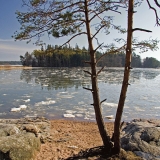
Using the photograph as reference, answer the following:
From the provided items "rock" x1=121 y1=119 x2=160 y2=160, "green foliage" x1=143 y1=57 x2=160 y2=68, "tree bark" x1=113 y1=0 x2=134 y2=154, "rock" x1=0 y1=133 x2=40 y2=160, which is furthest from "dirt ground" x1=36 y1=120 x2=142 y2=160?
"green foliage" x1=143 y1=57 x2=160 y2=68

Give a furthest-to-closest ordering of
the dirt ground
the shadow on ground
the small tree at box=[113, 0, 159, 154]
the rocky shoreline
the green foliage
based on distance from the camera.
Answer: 1. the green foliage
2. the dirt ground
3. the rocky shoreline
4. the shadow on ground
5. the small tree at box=[113, 0, 159, 154]

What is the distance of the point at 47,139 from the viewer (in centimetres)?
687

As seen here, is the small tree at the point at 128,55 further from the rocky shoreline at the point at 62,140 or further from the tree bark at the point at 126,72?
the rocky shoreline at the point at 62,140

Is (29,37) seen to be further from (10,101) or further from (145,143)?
A: (10,101)

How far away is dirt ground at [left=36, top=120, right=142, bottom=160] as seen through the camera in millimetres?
5667

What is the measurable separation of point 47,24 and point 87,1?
1.15 metres


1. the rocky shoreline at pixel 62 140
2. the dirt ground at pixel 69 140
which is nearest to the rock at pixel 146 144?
the rocky shoreline at pixel 62 140

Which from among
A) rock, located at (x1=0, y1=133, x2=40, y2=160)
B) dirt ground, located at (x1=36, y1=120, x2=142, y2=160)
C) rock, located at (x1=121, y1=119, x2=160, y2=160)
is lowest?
dirt ground, located at (x1=36, y1=120, x2=142, y2=160)

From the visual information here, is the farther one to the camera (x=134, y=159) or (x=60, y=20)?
(x=60, y=20)

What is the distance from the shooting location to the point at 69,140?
22.9 feet

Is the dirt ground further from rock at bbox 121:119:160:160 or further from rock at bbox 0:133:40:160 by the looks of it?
rock at bbox 121:119:160:160

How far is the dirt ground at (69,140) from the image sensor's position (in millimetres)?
5667

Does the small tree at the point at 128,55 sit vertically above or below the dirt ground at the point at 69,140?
above

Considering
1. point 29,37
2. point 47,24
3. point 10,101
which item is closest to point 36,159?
point 29,37
